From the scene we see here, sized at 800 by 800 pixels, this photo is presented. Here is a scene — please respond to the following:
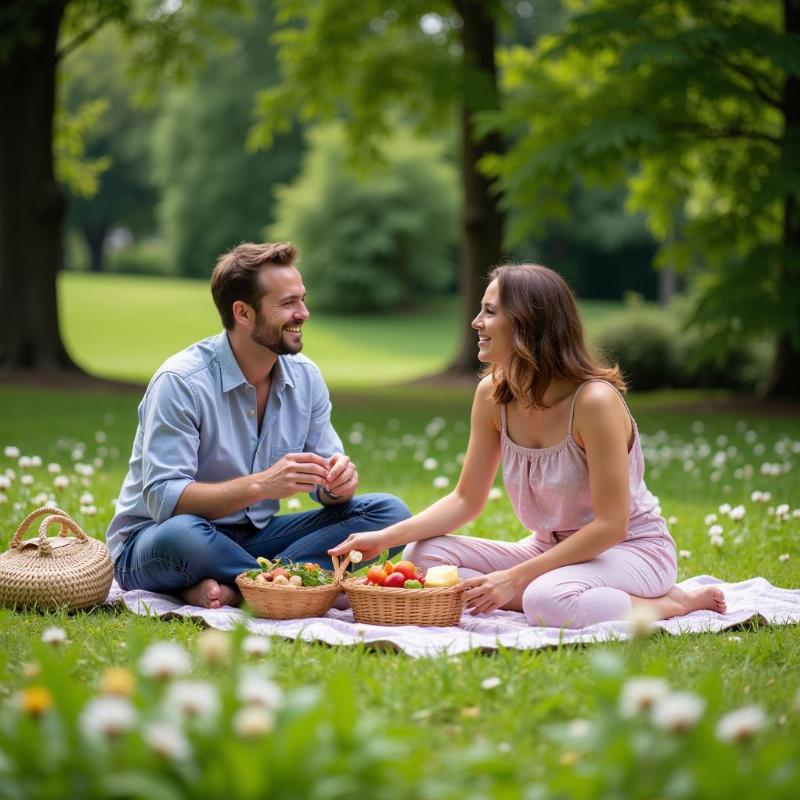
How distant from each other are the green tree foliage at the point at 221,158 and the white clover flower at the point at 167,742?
51.7 metres

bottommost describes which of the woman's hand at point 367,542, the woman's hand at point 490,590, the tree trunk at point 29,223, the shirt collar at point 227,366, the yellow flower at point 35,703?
the woman's hand at point 490,590

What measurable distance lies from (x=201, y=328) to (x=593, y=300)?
21.8 m

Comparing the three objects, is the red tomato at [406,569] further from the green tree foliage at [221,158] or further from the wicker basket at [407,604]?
the green tree foliage at [221,158]

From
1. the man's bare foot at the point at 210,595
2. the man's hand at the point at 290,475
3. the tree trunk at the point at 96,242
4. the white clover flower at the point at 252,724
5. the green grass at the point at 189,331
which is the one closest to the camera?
the white clover flower at the point at 252,724

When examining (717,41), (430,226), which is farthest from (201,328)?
(717,41)

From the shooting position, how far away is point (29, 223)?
54.2ft

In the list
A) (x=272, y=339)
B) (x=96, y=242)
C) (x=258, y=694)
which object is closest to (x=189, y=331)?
(x=96, y=242)

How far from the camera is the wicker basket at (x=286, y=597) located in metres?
4.50

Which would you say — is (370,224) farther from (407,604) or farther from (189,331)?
(407,604)

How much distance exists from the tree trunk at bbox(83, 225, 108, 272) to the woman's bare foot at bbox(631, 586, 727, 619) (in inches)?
2388

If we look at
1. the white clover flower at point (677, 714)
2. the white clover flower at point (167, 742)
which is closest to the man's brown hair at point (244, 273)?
the white clover flower at point (167, 742)

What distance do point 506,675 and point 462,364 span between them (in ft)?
52.3

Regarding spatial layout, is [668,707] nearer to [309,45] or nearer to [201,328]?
[309,45]

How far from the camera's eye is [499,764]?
2.36 metres
